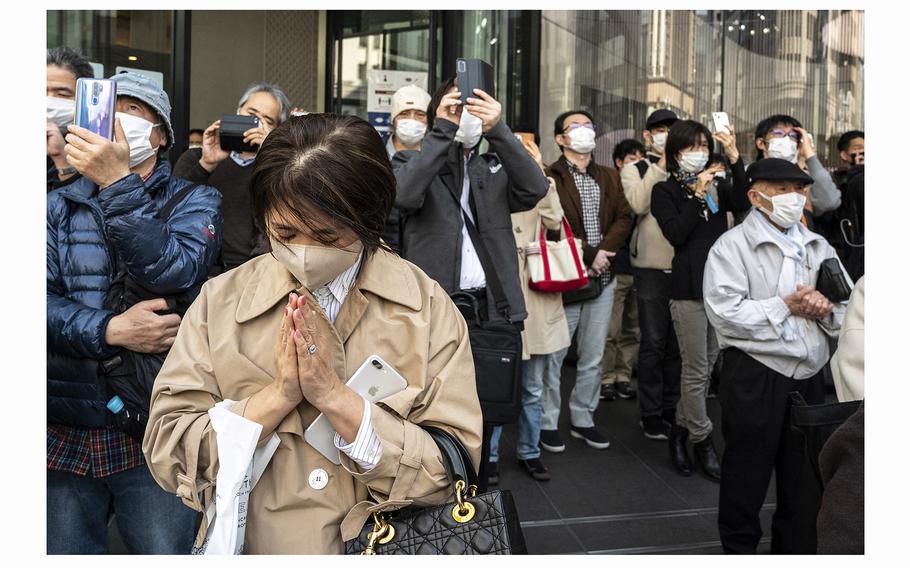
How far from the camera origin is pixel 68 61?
8.97 ft

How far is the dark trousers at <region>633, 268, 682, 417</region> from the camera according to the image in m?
5.36

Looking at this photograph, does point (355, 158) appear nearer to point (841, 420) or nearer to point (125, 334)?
point (125, 334)

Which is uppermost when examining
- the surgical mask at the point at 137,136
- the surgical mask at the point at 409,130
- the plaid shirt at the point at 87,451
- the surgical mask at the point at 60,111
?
the surgical mask at the point at 409,130

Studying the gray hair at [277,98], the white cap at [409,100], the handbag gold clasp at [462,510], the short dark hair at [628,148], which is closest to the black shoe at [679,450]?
the white cap at [409,100]

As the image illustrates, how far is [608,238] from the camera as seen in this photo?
17.7ft

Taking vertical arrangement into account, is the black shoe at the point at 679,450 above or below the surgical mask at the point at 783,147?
below

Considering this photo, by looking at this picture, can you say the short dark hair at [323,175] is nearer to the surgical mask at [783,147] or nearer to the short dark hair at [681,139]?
the short dark hair at [681,139]

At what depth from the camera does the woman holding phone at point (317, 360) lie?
5.35ft

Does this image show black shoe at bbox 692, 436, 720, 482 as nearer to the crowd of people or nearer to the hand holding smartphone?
the crowd of people

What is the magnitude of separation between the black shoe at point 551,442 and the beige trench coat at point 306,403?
3374 millimetres

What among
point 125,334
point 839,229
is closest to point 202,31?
point 839,229

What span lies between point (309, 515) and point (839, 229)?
4.95 metres

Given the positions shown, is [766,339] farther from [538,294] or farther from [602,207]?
[602,207]

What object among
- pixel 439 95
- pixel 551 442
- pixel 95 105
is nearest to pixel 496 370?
pixel 439 95
